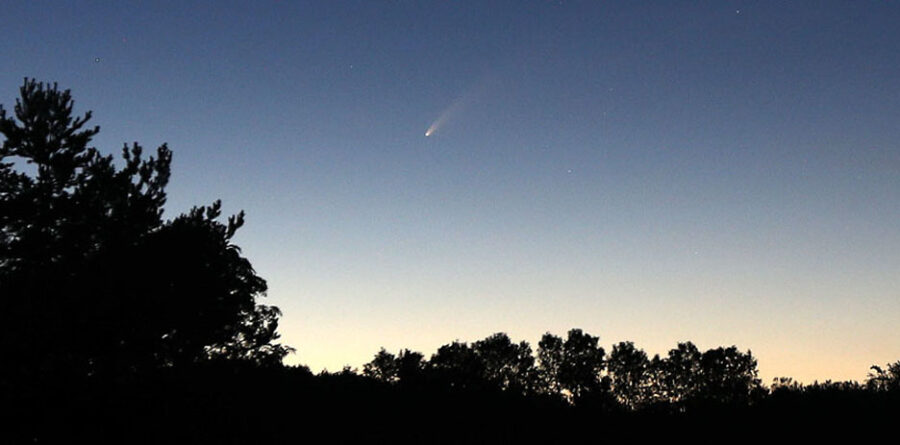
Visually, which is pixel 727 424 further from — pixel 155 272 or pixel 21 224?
pixel 21 224

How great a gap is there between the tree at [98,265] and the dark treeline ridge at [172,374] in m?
→ 0.05

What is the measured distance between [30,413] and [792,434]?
19.9 metres

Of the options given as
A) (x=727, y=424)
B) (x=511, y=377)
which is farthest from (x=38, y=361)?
A: (x=511, y=377)

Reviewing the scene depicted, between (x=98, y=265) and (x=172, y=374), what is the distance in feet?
14.6

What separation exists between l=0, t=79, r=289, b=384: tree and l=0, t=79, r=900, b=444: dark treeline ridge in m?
0.05

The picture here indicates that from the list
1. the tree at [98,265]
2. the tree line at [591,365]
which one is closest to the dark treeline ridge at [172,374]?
the tree at [98,265]

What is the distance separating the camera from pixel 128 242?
21203mm

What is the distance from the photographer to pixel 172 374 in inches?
739

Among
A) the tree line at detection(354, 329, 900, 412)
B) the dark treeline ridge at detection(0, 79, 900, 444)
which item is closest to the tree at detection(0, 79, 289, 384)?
the dark treeline ridge at detection(0, 79, 900, 444)

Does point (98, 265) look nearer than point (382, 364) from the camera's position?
Yes

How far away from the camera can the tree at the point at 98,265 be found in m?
18.3

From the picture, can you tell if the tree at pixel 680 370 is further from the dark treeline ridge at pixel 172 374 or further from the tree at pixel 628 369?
the dark treeline ridge at pixel 172 374

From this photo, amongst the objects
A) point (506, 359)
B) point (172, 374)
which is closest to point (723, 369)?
point (506, 359)

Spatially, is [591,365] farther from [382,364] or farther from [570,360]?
[382,364]
